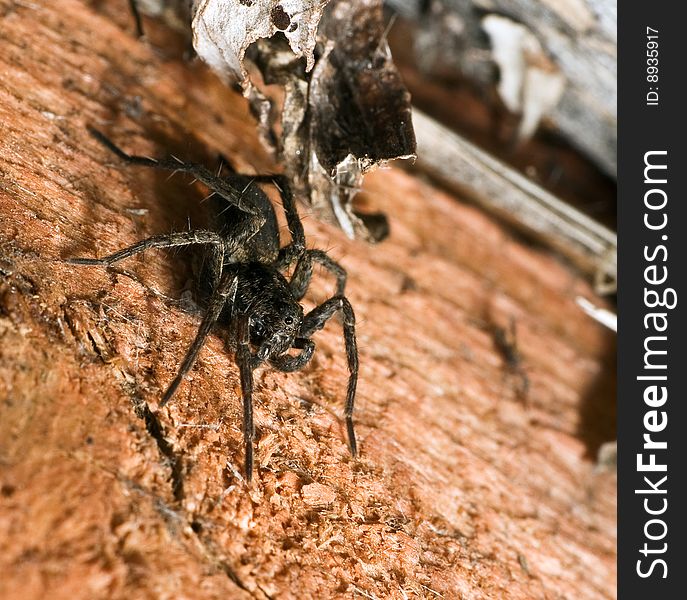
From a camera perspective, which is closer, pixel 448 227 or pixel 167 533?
pixel 167 533

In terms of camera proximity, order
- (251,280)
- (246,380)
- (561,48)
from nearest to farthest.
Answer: (246,380) < (251,280) < (561,48)

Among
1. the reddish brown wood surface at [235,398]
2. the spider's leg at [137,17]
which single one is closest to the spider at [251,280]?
the reddish brown wood surface at [235,398]

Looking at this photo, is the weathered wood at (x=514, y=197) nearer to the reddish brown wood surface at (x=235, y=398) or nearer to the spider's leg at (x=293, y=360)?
the reddish brown wood surface at (x=235, y=398)

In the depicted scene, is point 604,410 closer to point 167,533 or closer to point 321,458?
point 321,458

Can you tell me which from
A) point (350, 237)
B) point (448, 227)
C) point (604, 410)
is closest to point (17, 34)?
point (350, 237)

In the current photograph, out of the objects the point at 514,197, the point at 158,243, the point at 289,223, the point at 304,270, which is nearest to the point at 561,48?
the point at 514,197

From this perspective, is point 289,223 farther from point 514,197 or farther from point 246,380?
point 514,197
